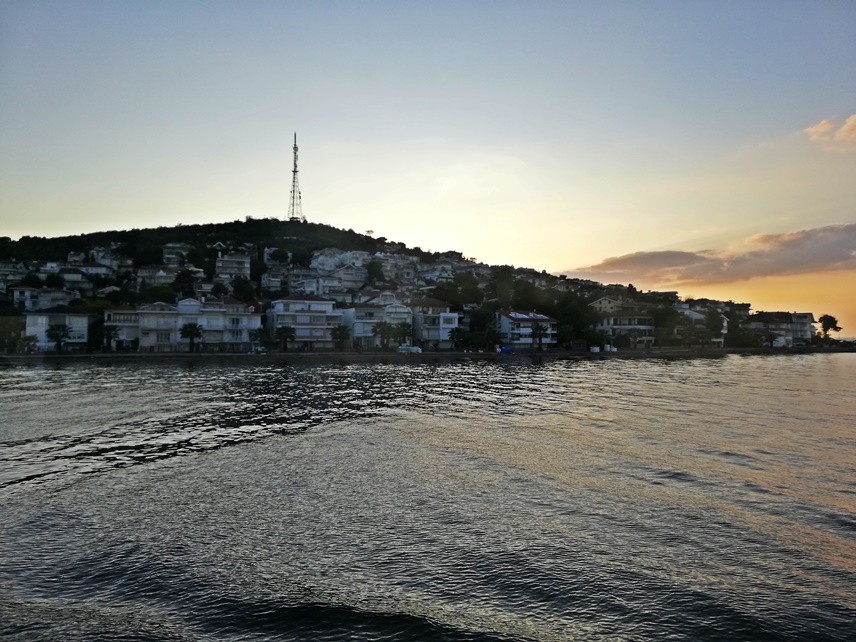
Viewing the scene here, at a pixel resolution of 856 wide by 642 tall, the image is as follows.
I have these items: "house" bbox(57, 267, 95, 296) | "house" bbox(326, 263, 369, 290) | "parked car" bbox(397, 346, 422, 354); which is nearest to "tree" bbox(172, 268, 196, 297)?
"house" bbox(57, 267, 95, 296)

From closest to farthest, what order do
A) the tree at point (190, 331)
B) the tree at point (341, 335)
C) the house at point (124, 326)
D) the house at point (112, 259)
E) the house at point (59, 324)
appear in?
1. the house at point (59, 324)
2. the house at point (124, 326)
3. the tree at point (190, 331)
4. the tree at point (341, 335)
5. the house at point (112, 259)

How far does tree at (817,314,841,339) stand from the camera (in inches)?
4788

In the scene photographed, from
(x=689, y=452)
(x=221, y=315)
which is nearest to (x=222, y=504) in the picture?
(x=689, y=452)

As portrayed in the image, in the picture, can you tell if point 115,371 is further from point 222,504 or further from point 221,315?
point 222,504

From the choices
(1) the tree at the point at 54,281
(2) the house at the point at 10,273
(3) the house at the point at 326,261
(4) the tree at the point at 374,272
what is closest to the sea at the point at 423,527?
(1) the tree at the point at 54,281

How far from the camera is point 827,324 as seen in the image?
12219cm

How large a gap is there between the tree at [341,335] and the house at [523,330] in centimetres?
2252

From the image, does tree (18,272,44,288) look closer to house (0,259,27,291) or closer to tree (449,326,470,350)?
house (0,259,27,291)

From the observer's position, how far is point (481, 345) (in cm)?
7488

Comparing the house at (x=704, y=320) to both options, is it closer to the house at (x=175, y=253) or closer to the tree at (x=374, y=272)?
the tree at (x=374, y=272)

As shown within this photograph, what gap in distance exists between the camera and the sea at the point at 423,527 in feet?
26.2

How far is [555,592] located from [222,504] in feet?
26.3

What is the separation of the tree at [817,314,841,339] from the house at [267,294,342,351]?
377 ft

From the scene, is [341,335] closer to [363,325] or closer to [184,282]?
[363,325]
